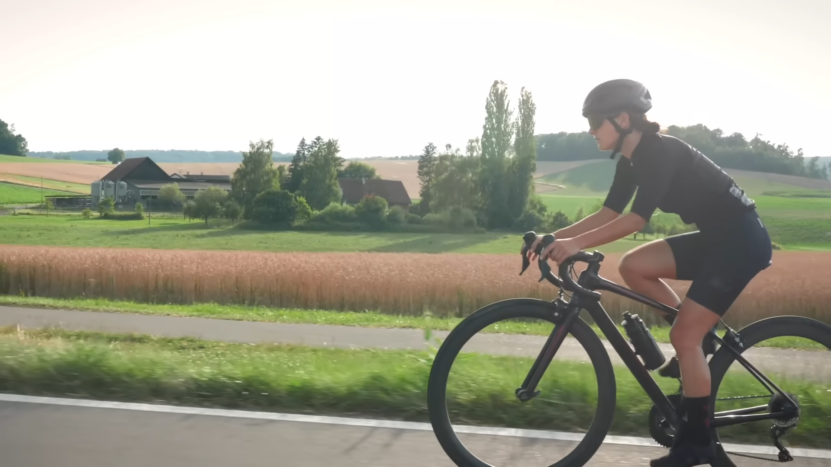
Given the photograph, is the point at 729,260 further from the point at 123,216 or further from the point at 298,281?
the point at 123,216

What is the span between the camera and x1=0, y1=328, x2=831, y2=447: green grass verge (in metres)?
3.62

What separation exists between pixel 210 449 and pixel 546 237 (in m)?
1.87

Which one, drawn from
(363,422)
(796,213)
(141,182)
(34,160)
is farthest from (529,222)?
(363,422)

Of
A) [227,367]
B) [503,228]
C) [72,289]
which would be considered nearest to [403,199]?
[503,228]

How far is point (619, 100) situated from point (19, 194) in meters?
33.6

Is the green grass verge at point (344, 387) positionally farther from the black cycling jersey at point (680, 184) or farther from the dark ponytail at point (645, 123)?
the dark ponytail at point (645, 123)

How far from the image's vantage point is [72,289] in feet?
61.9

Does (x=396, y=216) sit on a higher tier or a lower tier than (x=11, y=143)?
→ lower

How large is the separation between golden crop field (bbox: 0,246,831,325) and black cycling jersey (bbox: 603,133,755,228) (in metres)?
13.8

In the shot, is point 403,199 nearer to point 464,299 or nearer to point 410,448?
point 464,299

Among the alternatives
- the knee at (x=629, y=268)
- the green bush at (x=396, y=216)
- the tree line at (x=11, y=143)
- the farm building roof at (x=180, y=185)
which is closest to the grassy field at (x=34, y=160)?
the tree line at (x=11, y=143)

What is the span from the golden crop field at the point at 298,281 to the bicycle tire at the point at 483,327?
13773 mm

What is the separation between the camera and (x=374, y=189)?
52.1 meters

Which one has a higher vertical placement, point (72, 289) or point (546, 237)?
point (546, 237)
